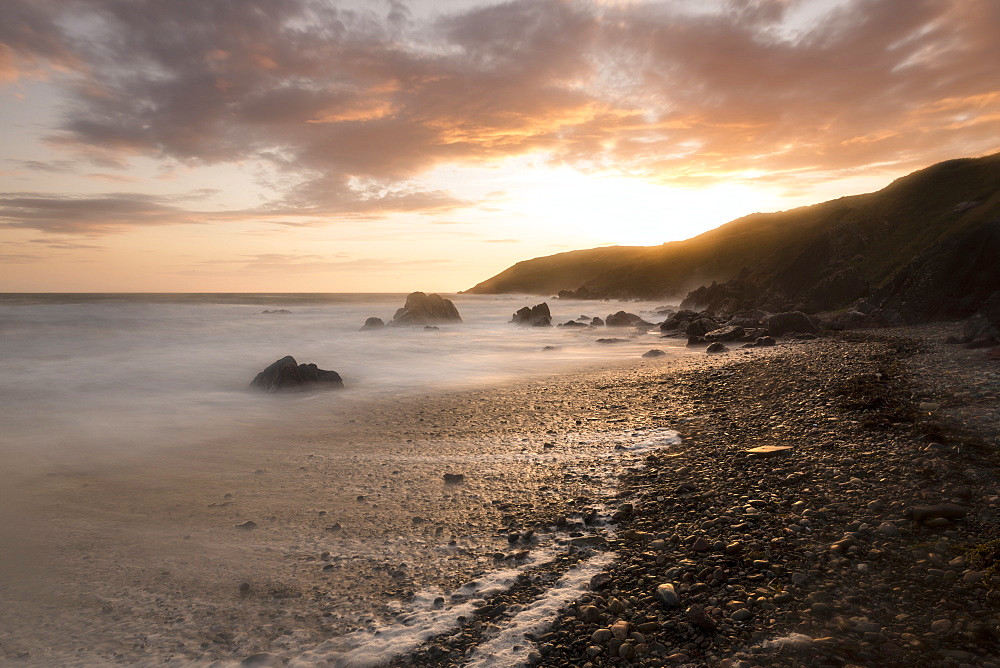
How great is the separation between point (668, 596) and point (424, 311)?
4794cm

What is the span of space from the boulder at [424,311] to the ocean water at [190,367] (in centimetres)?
501

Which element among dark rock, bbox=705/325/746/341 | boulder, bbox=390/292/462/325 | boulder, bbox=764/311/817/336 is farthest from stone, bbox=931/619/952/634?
boulder, bbox=390/292/462/325

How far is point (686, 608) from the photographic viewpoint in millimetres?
5629

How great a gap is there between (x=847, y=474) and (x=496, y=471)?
6174 millimetres

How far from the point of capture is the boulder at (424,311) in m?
51.2

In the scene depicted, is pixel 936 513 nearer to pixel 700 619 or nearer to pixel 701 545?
pixel 701 545

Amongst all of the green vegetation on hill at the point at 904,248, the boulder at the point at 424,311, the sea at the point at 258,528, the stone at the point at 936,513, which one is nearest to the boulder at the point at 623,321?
the green vegetation on hill at the point at 904,248

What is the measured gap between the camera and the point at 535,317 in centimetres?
5341

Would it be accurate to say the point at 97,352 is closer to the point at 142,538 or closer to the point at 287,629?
the point at 142,538

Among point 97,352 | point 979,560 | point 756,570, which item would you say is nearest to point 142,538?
point 756,570

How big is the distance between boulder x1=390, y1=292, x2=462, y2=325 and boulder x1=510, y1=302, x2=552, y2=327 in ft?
22.7

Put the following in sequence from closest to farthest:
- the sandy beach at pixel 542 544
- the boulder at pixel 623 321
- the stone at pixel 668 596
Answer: the sandy beach at pixel 542 544 < the stone at pixel 668 596 < the boulder at pixel 623 321

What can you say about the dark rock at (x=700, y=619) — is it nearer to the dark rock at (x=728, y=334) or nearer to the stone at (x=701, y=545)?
the stone at (x=701, y=545)

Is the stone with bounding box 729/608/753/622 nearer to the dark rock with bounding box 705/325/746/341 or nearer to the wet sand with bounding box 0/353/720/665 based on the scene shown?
the wet sand with bounding box 0/353/720/665
